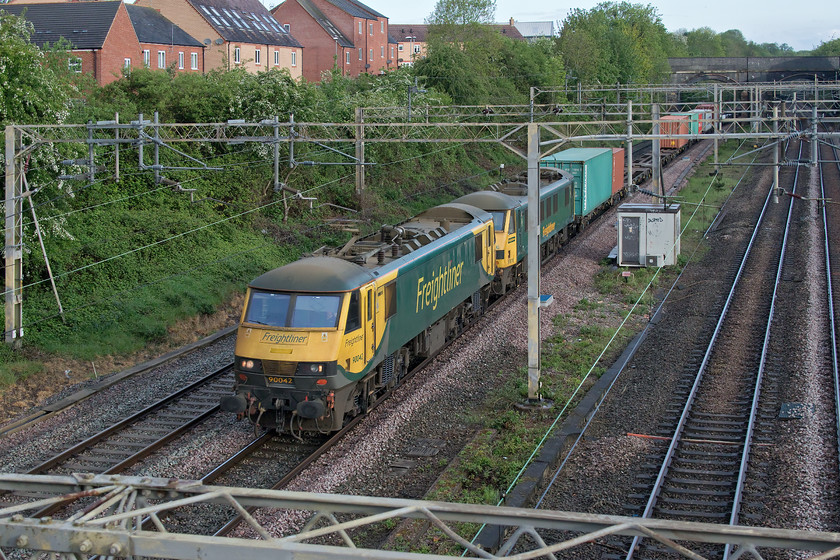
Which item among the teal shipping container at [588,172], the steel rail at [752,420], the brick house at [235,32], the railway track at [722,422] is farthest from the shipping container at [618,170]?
the brick house at [235,32]

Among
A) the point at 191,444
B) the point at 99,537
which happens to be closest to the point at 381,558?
the point at 99,537

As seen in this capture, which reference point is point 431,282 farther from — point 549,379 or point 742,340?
point 742,340

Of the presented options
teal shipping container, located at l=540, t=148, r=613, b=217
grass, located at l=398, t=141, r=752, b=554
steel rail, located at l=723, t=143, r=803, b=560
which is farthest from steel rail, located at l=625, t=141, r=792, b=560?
teal shipping container, located at l=540, t=148, r=613, b=217

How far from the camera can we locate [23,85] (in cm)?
2031

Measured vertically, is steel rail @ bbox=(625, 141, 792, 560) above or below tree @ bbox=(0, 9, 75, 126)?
below

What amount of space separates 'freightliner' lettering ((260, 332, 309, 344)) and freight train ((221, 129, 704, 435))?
0.6 inches

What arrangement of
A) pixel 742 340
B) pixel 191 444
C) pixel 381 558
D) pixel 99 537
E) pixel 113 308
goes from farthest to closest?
pixel 113 308 → pixel 742 340 → pixel 191 444 → pixel 99 537 → pixel 381 558

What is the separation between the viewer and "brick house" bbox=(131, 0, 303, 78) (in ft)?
168

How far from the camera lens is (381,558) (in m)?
5.28

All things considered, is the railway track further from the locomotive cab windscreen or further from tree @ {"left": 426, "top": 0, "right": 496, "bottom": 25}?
tree @ {"left": 426, "top": 0, "right": 496, "bottom": 25}

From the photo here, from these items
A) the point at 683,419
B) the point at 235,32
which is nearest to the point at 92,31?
the point at 235,32

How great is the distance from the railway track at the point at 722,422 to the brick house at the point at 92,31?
28.7m

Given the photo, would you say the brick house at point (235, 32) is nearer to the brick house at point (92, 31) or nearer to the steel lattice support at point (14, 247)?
the brick house at point (92, 31)

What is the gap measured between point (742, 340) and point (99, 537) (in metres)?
16.9
